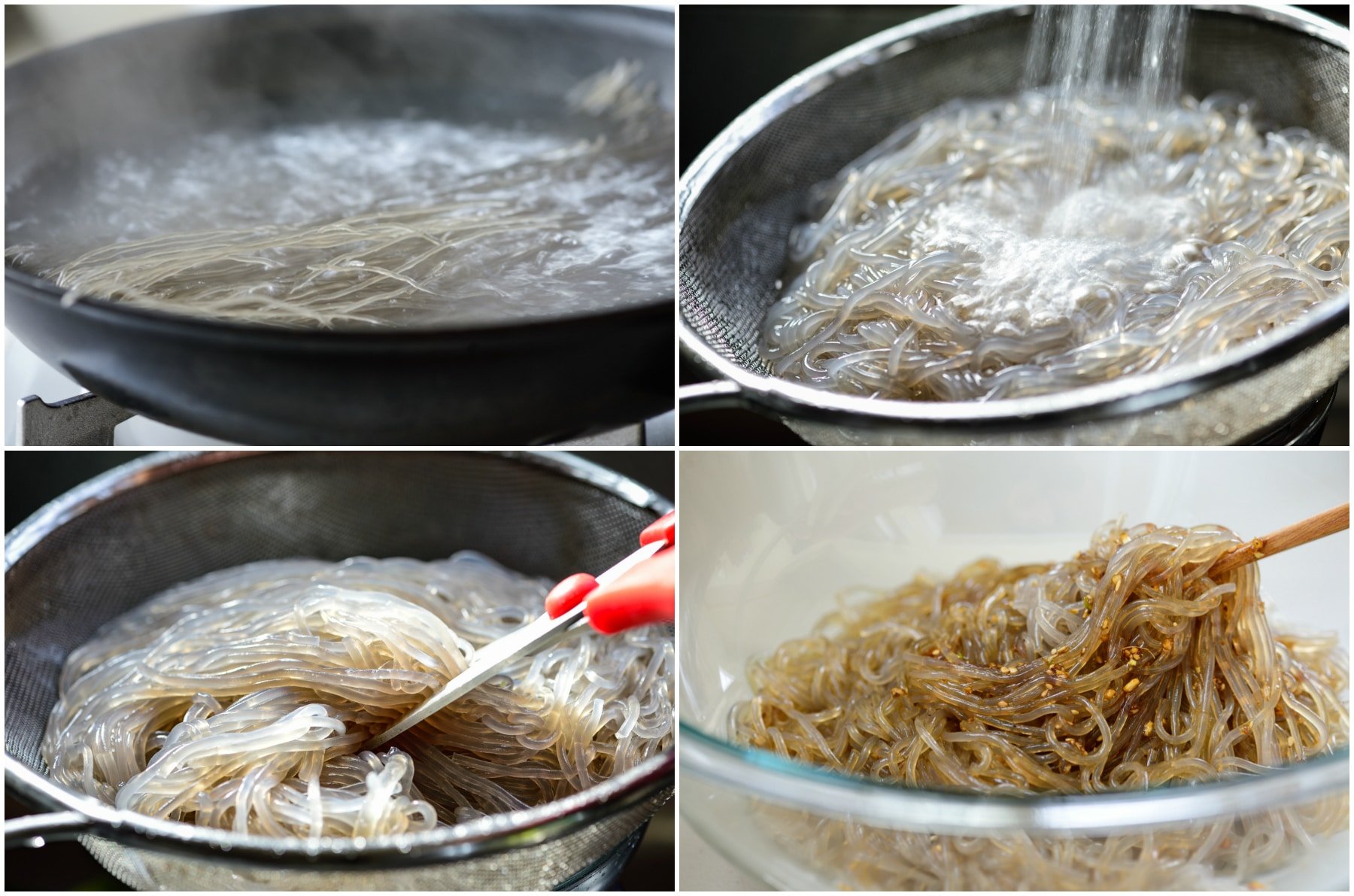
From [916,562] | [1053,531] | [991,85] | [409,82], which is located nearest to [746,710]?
[916,562]

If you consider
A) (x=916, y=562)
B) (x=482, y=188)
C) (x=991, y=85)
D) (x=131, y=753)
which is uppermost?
(x=991, y=85)

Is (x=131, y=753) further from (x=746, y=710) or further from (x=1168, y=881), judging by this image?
(x=1168, y=881)

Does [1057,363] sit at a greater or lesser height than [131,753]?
greater

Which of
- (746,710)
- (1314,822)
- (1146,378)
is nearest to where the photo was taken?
(1314,822)

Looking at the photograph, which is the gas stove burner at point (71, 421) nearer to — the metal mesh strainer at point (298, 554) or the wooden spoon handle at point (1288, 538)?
the metal mesh strainer at point (298, 554)

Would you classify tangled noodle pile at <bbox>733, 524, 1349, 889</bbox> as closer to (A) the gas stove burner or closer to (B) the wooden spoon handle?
(B) the wooden spoon handle

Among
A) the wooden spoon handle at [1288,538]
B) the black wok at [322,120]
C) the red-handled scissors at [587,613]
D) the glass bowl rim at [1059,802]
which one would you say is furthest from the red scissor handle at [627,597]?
the wooden spoon handle at [1288,538]
